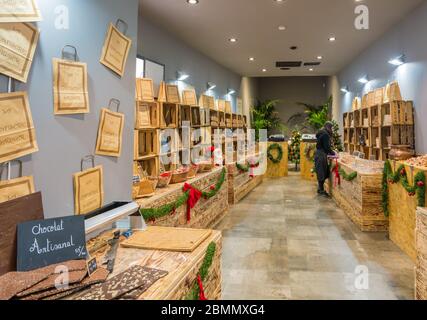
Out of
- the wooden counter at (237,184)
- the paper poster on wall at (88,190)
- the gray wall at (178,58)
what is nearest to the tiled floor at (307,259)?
the wooden counter at (237,184)

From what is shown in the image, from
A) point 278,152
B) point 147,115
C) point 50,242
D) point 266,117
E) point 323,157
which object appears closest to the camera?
point 50,242

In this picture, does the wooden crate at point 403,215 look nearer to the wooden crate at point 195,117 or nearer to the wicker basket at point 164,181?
the wicker basket at point 164,181

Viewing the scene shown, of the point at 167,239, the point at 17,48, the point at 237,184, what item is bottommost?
the point at 237,184

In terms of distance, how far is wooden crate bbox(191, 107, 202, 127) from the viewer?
244 inches

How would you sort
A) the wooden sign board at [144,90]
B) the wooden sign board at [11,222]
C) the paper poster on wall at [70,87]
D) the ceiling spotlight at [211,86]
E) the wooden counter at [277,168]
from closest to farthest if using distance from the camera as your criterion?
the wooden sign board at [11,222] < the paper poster on wall at [70,87] < the wooden sign board at [144,90] < the ceiling spotlight at [211,86] < the wooden counter at [277,168]

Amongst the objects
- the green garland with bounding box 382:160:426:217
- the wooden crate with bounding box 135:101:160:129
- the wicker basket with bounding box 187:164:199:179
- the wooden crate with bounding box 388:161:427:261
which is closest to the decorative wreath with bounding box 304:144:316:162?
the green garland with bounding box 382:160:426:217

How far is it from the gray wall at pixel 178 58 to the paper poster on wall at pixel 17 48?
11.9 feet

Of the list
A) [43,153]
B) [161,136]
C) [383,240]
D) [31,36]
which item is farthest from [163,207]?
[383,240]

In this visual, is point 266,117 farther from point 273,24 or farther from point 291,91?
point 273,24

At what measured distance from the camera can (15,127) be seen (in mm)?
1297

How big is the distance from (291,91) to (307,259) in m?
12.5

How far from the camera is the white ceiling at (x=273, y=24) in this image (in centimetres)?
464

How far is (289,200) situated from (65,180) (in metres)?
5.84

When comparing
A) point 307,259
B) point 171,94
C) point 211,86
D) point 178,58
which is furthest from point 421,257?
point 211,86
